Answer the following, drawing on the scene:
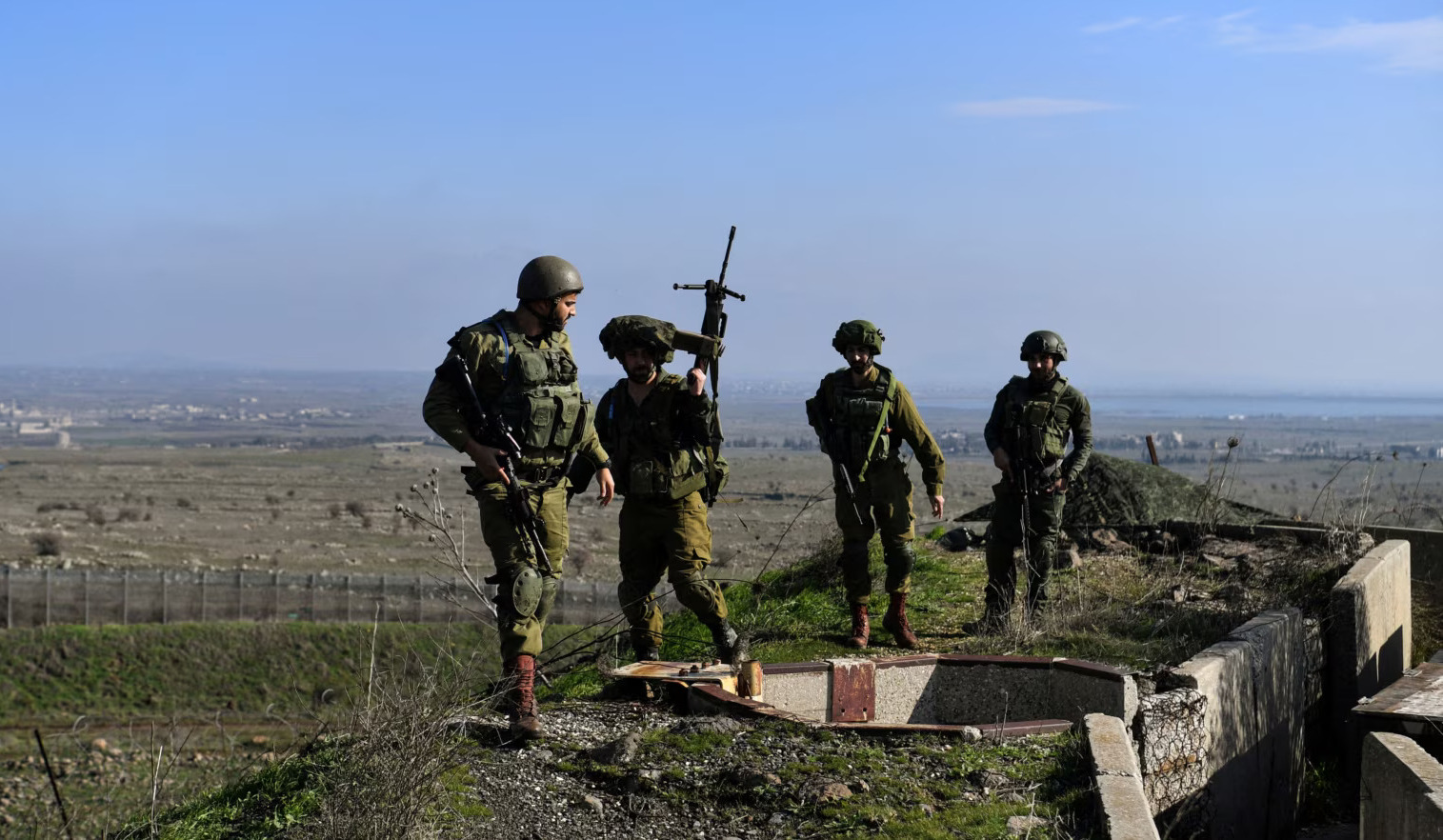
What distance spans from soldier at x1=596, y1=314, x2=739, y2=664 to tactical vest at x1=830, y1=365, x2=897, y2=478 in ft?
4.60

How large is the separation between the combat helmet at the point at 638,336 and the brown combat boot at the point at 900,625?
2.41 meters

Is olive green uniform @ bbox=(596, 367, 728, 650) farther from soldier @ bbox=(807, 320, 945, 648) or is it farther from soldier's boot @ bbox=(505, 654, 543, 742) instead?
soldier @ bbox=(807, 320, 945, 648)

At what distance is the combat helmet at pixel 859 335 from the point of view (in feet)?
27.2

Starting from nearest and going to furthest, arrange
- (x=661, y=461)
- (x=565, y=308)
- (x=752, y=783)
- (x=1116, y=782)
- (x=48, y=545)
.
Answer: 1. (x=1116, y=782)
2. (x=752, y=783)
3. (x=565, y=308)
4. (x=661, y=461)
5. (x=48, y=545)

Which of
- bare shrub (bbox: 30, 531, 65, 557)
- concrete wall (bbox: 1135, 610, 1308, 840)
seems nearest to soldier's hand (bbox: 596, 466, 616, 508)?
concrete wall (bbox: 1135, 610, 1308, 840)

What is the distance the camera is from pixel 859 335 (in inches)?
326

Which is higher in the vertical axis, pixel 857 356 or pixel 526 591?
pixel 857 356

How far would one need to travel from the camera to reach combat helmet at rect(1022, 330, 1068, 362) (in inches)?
349

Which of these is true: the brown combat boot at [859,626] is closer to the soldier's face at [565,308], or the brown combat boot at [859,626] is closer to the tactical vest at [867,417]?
the tactical vest at [867,417]

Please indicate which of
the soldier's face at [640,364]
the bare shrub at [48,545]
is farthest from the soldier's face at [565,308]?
the bare shrub at [48,545]

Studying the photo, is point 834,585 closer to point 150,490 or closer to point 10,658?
point 10,658

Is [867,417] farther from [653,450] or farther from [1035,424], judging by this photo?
[653,450]

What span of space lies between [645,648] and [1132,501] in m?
7.03

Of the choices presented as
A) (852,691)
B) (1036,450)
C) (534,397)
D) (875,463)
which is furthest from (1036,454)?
(534,397)
